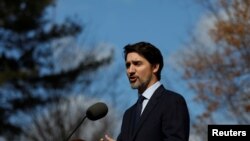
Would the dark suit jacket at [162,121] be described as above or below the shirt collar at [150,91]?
below

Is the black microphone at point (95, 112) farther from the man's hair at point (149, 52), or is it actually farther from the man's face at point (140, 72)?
the man's hair at point (149, 52)

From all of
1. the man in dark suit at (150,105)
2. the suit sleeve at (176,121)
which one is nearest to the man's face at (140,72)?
the man in dark suit at (150,105)

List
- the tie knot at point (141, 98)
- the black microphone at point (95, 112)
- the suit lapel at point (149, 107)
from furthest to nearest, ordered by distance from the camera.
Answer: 1. the black microphone at point (95, 112)
2. the tie knot at point (141, 98)
3. the suit lapel at point (149, 107)

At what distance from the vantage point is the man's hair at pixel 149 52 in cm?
422

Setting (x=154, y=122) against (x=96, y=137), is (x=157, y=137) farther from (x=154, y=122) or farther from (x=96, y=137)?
(x=96, y=137)

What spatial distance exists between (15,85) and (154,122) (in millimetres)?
24678

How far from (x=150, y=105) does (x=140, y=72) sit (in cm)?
22

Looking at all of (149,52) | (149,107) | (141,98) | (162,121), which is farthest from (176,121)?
(149,52)

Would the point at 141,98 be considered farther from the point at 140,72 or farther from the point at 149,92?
the point at 140,72

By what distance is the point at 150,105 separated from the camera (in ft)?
13.7

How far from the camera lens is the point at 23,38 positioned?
3009cm

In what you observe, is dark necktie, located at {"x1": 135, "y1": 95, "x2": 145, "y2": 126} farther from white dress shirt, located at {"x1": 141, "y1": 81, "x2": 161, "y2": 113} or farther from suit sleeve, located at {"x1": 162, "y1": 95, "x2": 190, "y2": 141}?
suit sleeve, located at {"x1": 162, "y1": 95, "x2": 190, "y2": 141}

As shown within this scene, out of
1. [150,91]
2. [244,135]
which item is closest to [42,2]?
[244,135]

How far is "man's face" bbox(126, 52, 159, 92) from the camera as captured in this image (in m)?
4.18
